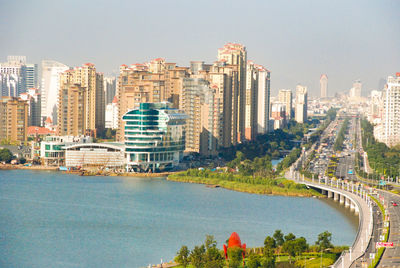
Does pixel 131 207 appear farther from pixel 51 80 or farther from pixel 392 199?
pixel 51 80

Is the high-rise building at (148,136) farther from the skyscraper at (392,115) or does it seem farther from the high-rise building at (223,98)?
the skyscraper at (392,115)

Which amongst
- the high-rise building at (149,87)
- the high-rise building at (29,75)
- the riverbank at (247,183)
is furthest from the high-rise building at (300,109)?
the riverbank at (247,183)

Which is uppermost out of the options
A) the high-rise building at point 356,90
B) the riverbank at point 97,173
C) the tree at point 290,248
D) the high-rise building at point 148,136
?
the high-rise building at point 356,90

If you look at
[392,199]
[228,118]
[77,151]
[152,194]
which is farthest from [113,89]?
[392,199]

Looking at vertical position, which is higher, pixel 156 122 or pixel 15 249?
pixel 156 122

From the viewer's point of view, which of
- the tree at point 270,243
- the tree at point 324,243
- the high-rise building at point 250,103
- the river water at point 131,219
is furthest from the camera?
the high-rise building at point 250,103

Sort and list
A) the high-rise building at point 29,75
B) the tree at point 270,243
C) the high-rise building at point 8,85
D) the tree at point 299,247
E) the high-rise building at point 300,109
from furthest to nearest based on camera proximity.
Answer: the high-rise building at point 300,109 → the high-rise building at point 29,75 → the high-rise building at point 8,85 → the tree at point 270,243 → the tree at point 299,247

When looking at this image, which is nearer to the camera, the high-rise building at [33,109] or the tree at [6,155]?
the tree at [6,155]
